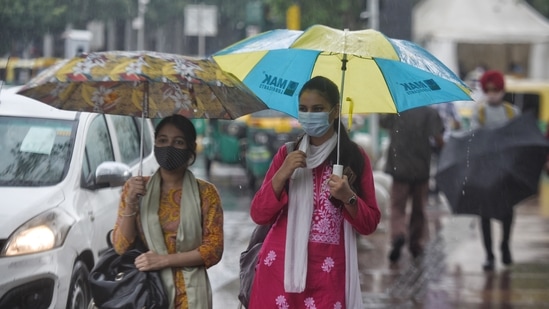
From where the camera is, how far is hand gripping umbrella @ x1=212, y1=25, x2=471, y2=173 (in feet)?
17.4

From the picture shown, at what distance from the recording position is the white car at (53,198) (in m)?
6.43

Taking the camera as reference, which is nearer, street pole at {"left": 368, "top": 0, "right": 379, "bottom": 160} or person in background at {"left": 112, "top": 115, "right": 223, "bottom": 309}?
person in background at {"left": 112, "top": 115, "right": 223, "bottom": 309}

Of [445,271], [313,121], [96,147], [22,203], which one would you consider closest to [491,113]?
[445,271]

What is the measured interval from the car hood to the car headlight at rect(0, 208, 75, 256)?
0.04 meters

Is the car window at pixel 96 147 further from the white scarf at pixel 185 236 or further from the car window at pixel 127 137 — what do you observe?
the white scarf at pixel 185 236

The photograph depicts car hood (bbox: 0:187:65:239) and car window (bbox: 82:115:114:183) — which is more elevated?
car window (bbox: 82:115:114:183)

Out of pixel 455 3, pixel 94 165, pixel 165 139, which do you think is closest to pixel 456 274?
pixel 94 165

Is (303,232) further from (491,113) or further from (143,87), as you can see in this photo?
(491,113)

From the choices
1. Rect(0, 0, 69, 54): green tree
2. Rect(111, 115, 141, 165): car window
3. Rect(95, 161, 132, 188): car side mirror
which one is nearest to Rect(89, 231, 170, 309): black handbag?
Rect(95, 161, 132, 188): car side mirror

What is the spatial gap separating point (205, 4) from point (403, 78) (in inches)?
1832

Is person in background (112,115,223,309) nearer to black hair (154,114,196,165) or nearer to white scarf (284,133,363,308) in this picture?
black hair (154,114,196,165)

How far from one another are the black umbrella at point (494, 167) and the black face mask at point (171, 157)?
225 inches

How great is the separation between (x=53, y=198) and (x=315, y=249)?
260 centimetres

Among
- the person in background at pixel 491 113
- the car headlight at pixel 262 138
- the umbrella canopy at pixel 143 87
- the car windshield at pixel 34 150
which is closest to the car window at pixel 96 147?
the car windshield at pixel 34 150
